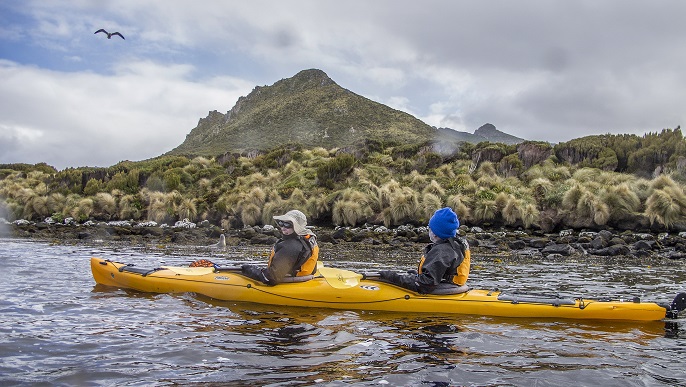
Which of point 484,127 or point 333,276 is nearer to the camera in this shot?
point 333,276

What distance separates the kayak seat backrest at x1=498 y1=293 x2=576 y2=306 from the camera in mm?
6914

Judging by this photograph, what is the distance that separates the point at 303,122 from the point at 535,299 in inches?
2039

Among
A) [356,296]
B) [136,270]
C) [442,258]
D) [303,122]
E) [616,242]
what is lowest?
[356,296]

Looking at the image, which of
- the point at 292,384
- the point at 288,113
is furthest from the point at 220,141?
the point at 292,384

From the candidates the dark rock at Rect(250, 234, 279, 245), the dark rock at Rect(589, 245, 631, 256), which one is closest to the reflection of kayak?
the dark rock at Rect(589, 245, 631, 256)

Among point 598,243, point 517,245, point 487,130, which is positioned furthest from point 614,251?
point 487,130

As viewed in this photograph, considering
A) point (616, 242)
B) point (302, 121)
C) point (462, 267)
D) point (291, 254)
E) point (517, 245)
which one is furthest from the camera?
point (302, 121)

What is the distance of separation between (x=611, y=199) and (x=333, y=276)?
1421cm

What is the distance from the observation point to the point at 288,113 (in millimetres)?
61188

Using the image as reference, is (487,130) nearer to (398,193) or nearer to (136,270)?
(398,193)

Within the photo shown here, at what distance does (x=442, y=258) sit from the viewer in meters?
6.98

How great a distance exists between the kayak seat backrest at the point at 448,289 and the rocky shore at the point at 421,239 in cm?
751

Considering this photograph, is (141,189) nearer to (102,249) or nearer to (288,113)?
(102,249)

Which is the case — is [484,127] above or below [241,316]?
above
